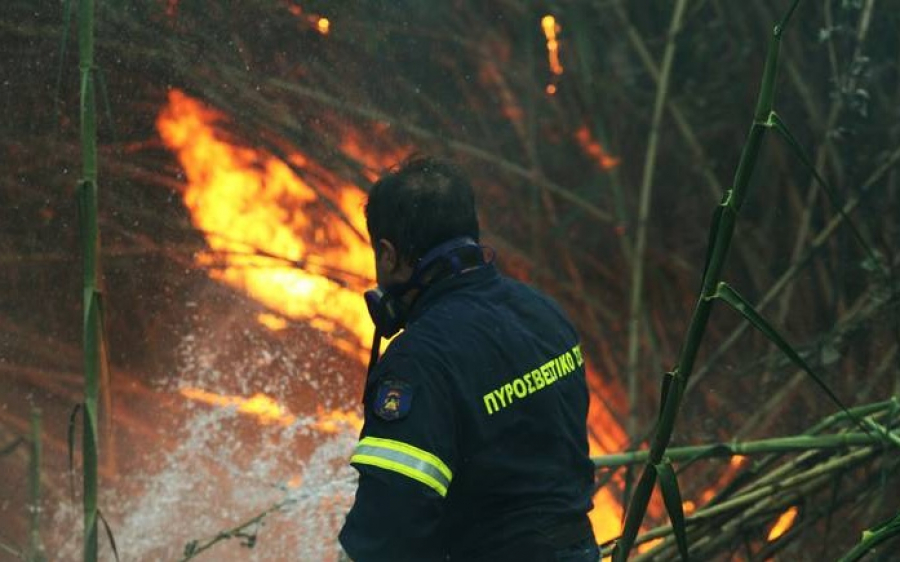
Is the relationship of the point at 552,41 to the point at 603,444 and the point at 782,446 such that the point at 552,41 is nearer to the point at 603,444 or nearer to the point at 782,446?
the point at 603,444

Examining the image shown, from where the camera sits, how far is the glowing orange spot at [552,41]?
431cm

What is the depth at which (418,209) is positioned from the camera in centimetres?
202

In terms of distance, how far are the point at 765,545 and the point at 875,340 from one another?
1185 millimetres

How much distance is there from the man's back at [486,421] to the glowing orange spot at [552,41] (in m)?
2.35

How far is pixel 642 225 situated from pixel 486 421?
2.47 m

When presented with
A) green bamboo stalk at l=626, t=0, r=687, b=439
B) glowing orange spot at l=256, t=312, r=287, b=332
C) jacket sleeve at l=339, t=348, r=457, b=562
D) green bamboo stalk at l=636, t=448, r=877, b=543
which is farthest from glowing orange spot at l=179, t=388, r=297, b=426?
jacket sleeve at l=339, t=348, r=457, b=562

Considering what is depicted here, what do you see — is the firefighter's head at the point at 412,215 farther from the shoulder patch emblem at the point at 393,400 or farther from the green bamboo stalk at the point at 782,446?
the green bamboo stalk at the point at 782,446

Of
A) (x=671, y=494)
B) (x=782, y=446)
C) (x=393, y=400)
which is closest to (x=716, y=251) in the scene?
(x=671, y=494)

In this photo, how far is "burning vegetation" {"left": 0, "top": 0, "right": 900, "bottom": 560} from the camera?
3.86 m

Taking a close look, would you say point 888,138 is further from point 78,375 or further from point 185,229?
point 78,375

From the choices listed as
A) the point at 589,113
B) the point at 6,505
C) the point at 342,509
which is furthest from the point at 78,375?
the point at 589,113

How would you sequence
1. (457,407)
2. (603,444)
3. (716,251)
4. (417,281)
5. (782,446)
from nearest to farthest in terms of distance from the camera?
(716,251) → (457,407) → (417,281) → (782,446) → (603,444)

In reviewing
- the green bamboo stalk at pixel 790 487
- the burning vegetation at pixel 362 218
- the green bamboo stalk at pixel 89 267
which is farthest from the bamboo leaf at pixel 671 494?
the burning vegetation at pixel 362 218

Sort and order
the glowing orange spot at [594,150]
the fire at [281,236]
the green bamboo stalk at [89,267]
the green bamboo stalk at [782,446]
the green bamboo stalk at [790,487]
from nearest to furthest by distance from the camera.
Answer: the green bamboo stalk at [89,267] → the green bamboo stalk at [782,446] → the green bamboo stalk at [790,487] → the fire at [281,236] → the glowing orange spot at [594,150]
